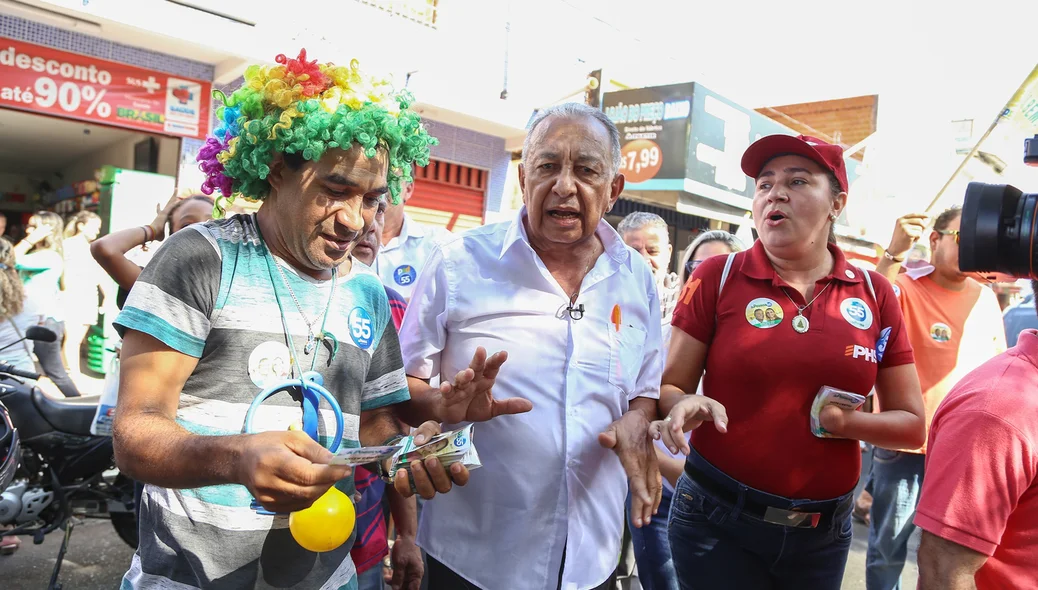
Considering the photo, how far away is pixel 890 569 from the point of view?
12.5 feet

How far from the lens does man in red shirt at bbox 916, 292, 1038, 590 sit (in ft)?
5.16

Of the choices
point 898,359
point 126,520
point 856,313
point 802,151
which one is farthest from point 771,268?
point 126,520

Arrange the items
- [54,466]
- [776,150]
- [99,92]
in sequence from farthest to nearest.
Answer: [99,92] → [54,466] → [776,150]

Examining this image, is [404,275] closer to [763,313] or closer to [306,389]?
[763,313]

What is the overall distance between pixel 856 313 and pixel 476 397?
142 cm

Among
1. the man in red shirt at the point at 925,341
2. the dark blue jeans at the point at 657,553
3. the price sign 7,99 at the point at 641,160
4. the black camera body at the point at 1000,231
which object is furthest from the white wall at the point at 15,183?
the black camera body at the point at 1000,231

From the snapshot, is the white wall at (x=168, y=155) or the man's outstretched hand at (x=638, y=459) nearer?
the man's outstretched hand at (x=638, y=459)

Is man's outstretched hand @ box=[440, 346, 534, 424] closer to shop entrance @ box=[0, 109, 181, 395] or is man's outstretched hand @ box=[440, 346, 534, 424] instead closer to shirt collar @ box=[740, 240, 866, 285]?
shirt collar @ box=[740, 240, 866, 285]

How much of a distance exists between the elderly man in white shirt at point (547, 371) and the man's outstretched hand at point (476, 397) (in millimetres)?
19

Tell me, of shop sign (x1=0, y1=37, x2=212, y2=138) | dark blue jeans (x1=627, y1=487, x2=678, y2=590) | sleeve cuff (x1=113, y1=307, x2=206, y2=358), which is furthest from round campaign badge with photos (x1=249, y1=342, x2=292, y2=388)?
shop sign (x1=0, y1=37, x2=212, y2=138)

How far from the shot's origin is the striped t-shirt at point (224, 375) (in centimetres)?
151

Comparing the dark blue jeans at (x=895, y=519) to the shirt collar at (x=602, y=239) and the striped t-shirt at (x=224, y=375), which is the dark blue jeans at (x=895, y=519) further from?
the striped t-shirt at (x=224, y=375)

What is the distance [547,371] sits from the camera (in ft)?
7.14

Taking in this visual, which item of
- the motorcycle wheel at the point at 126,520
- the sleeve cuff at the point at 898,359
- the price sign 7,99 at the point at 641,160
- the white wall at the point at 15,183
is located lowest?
the motorcycle wheel at the point at 126,520
